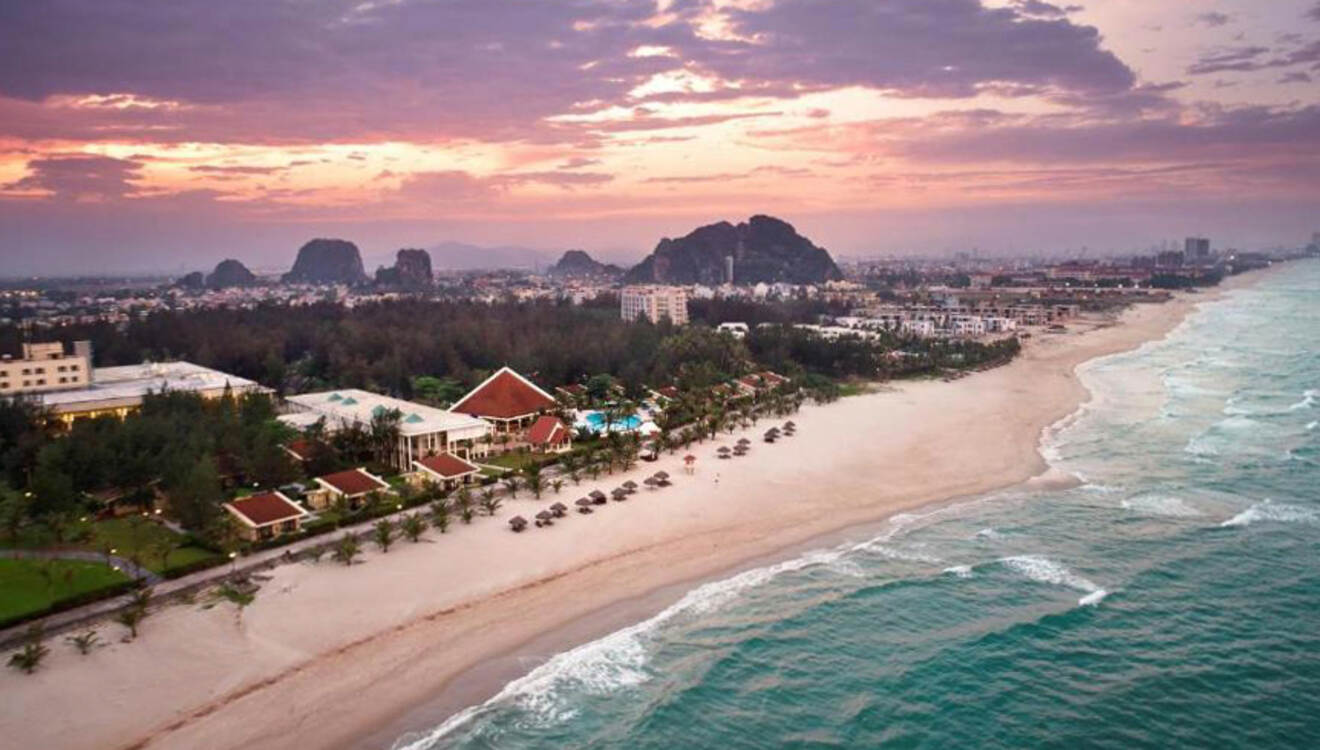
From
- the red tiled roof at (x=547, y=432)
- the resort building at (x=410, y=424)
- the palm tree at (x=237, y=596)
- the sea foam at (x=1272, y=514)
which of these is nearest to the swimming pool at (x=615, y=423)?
the red tiled roof at (x=547, y=432)

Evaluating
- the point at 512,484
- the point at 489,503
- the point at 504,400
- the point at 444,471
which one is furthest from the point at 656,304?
the point at 489,503

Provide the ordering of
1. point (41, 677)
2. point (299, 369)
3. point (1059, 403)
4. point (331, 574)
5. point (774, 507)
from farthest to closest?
point (299, 369)
point (1059, 403)
point (774, 507)
point (331, 574)
point (41, 677)

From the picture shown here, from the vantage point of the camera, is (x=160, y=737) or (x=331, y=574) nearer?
(x=160, y=737)

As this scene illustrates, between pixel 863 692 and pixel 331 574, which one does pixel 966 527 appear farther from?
pixel 331 574

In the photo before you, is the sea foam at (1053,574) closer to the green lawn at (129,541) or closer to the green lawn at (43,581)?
the green lawn at (129,541)

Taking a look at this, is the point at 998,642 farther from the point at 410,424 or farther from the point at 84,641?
the point at 410,424

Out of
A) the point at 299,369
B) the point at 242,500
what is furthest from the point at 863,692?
the point at 299,369

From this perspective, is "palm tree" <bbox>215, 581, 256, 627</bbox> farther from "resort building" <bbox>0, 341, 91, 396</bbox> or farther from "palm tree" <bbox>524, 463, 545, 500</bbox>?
"resort building" <bbox>0, 341, 91, 396</bbox>

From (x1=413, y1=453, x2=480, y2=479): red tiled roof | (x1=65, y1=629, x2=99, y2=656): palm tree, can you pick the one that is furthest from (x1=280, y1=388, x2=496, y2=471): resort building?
(x1=65, y1=629, x2=99, y2=656): palm tree
